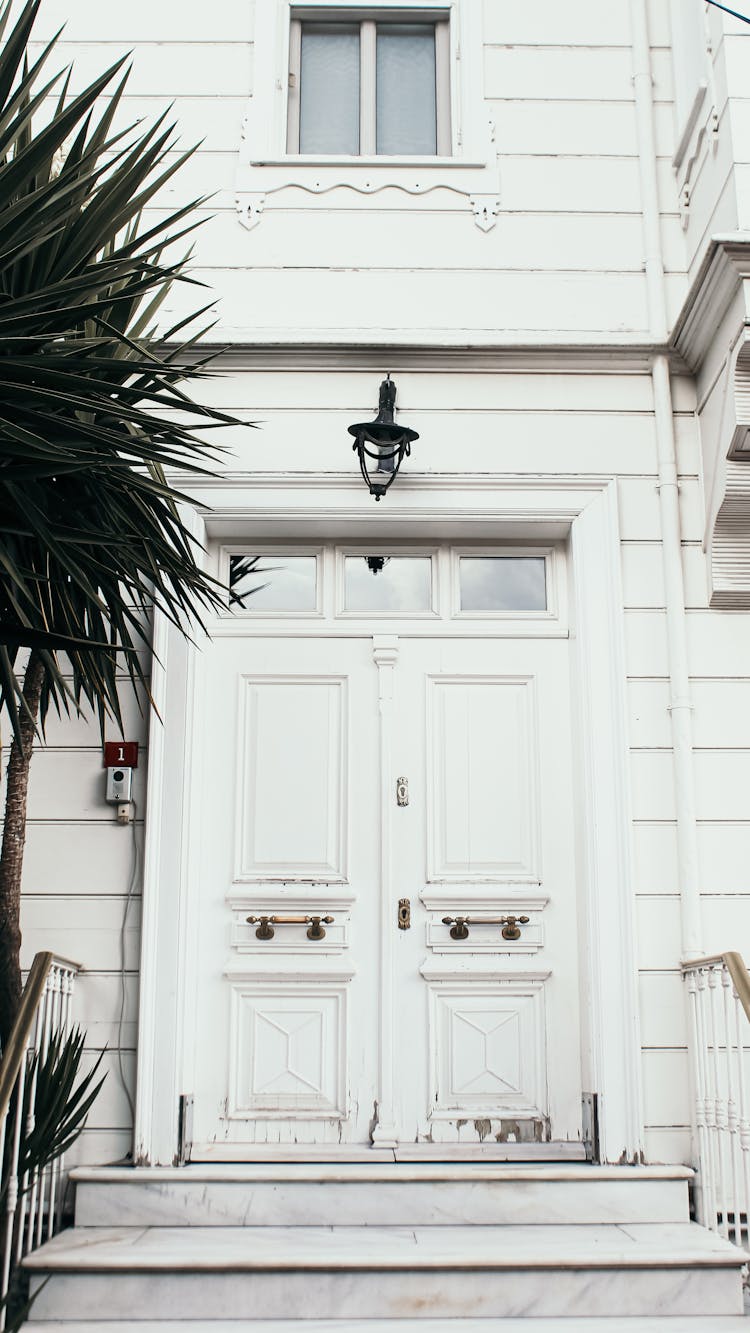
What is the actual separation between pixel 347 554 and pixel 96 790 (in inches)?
47.9

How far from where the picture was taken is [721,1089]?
3.70 metres

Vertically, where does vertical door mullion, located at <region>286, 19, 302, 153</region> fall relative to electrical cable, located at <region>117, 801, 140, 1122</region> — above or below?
above

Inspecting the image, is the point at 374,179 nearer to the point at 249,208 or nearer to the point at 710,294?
the point at 249,208

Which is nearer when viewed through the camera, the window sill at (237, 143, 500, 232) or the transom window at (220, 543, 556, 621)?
the transom window at (220, 543, 556, 621)

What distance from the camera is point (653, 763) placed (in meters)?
4.08

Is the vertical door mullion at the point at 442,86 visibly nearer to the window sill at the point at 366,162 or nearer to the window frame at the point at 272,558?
the window sill at the point at 366,162

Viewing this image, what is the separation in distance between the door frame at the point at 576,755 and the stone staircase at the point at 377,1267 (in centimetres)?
37

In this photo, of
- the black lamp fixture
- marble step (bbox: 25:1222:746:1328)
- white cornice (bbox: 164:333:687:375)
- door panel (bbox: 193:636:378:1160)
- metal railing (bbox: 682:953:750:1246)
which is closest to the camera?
marble step (bbox: 25:1222:746:1328)

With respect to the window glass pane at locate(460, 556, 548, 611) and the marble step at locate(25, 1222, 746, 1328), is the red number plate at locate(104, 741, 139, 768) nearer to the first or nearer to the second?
the window glass pane at locate(460, 556, 548, 611)

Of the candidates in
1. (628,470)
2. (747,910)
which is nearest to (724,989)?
(747,910)

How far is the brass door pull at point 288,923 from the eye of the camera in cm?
410

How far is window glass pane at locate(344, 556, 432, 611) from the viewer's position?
14.5 feet

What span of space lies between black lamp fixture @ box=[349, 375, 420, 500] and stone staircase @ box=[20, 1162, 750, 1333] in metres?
2.20

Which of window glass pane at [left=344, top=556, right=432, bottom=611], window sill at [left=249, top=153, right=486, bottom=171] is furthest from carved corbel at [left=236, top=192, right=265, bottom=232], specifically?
window glass pane at [left=344, top=556, right=432, bottom=611]
